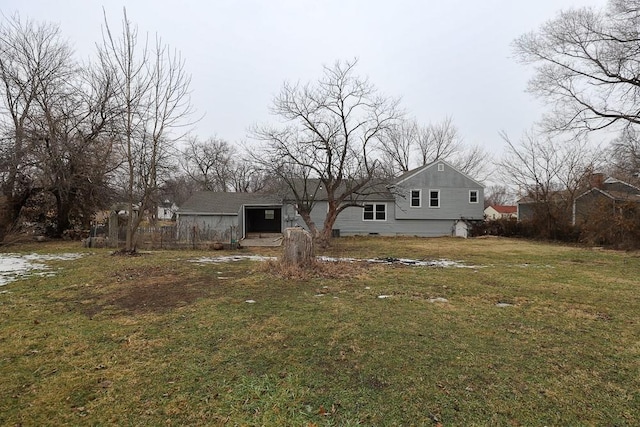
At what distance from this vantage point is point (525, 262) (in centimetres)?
1082

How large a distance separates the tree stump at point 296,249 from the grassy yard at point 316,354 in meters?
1.34

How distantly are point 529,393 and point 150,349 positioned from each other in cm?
358

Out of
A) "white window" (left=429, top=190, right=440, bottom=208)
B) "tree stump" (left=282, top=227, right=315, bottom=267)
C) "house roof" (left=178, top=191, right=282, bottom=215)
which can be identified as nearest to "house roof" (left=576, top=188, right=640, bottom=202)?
"white window" (left=429, top=190, right=440, bottom=208)

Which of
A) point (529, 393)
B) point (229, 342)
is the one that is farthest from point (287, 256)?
point (529, 393)

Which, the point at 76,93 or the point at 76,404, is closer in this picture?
the point at 76,404

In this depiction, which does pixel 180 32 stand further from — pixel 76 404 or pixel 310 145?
pixel 76 404

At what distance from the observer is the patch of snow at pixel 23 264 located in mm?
7423

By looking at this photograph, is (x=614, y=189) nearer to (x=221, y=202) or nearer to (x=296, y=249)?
(x=296, y=249)

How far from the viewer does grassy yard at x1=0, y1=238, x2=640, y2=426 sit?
2500 millimetres

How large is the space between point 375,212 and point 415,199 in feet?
9.30

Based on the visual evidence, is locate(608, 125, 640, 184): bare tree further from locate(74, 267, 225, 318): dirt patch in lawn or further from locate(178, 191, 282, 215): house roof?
locate(74, 267, 225, 318): dirt patch in lawn

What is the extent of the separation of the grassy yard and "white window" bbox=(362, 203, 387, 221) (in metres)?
15.5

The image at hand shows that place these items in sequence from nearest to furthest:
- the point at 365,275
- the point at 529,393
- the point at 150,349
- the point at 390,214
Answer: the point at 529,393 < the point at 150,349 < the point at 365,275 < the point at 390,214

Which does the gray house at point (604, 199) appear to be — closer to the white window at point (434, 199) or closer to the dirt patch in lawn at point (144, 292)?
the white window at point (434, 199)
